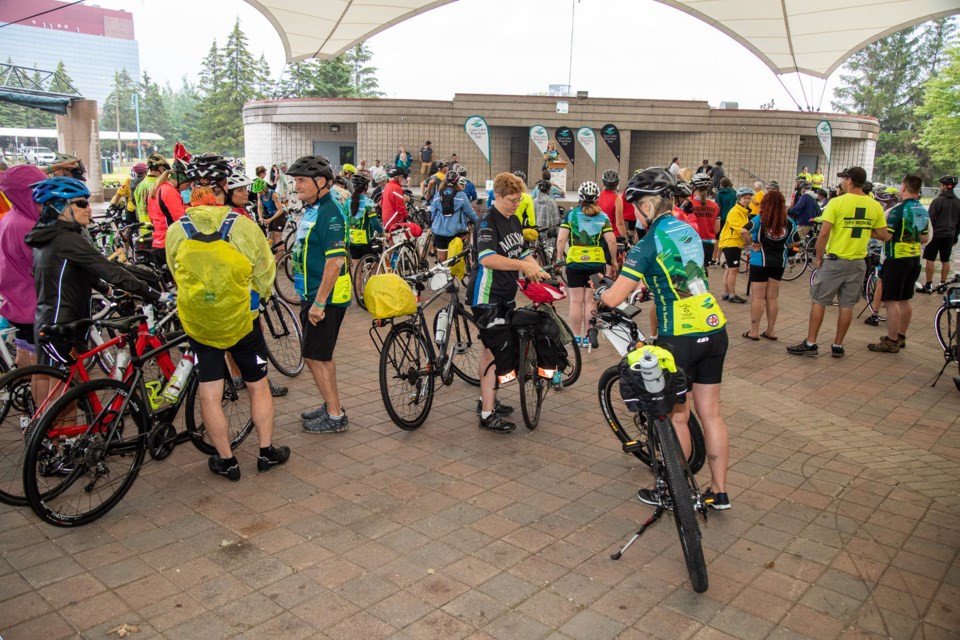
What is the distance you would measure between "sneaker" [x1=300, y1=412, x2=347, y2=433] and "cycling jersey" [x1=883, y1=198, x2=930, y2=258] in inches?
255

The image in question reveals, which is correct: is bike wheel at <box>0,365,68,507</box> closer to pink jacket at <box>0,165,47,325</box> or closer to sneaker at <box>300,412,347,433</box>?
pink jacket at <box>0,165,47,325</box>

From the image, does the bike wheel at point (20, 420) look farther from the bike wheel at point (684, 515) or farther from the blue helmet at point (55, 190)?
the bike wheel at point (684, 515)

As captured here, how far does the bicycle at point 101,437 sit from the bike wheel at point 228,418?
0.08 meters

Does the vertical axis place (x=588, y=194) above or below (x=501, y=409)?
above

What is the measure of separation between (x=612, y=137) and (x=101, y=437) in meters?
22.5

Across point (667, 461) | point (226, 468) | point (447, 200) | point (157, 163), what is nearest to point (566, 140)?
point (447, 200)

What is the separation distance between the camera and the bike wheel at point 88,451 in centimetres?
398

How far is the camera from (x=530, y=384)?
232 inches

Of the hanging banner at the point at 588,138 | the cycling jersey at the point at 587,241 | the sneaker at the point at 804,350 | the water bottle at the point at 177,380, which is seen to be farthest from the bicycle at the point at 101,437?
the hanging banner at the point at 588,138

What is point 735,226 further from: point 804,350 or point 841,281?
point 804,350

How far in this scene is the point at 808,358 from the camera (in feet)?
26.8

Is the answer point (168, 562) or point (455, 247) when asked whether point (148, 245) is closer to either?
point (455, 247)

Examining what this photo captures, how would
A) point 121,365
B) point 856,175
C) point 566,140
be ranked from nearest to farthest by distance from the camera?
point 121,365
point 856,175
point 566,140

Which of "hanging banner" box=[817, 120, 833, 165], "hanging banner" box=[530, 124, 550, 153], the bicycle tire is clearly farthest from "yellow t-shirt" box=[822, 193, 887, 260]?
"hanging banner" box=[817, 120, 833, 165]
